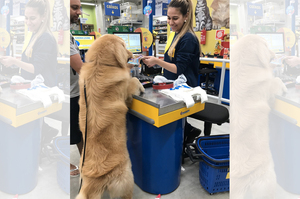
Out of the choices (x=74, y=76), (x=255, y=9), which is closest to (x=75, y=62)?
(x=74, y=76)

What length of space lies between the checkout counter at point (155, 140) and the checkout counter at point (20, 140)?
81 centimetres

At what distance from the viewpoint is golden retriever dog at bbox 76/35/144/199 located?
135 centimetres

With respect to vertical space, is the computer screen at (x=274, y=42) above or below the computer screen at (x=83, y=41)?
below

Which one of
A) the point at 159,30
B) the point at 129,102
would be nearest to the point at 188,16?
the point at 129,102

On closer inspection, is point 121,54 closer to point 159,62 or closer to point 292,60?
point 159,62

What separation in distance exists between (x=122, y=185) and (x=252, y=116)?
1.00 m

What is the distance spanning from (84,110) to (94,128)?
0.17m

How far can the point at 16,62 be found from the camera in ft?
Answer: 2.09

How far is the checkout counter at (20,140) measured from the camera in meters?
0.69

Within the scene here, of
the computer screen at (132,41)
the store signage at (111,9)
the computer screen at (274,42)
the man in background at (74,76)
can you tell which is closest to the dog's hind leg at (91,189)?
the man in background at (74,76)

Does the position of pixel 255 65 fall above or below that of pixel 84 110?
above

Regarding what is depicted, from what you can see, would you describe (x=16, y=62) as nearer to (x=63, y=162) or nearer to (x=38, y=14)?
(x=38, y=14)

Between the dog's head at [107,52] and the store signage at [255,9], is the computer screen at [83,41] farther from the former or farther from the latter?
the store signage at [255,9]

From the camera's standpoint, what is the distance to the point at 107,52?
1.45m
